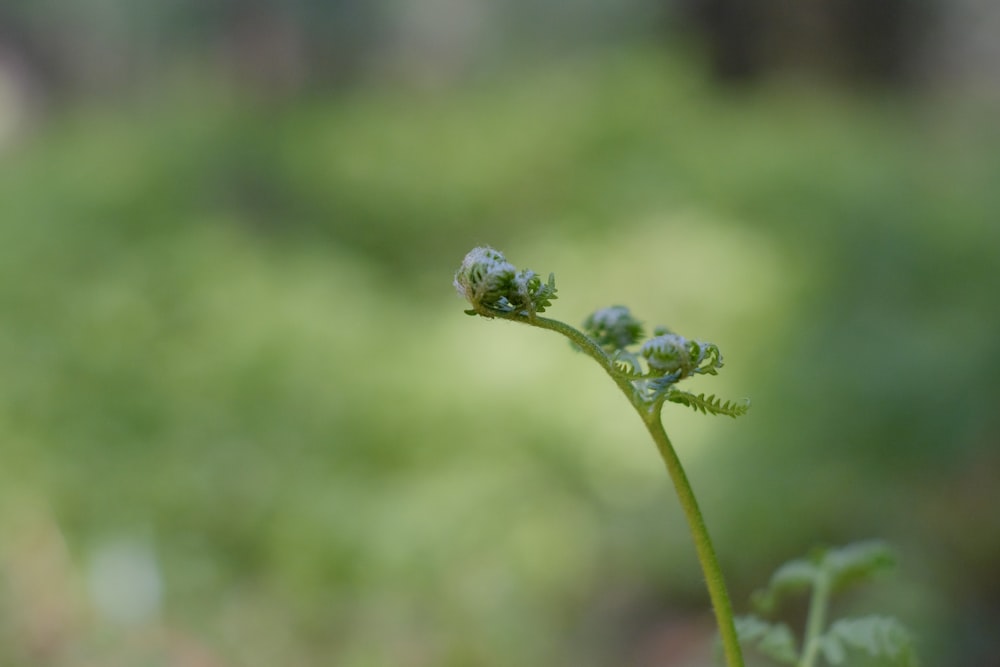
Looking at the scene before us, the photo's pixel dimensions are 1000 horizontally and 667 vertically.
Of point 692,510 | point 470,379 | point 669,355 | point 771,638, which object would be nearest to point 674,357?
point 669,355

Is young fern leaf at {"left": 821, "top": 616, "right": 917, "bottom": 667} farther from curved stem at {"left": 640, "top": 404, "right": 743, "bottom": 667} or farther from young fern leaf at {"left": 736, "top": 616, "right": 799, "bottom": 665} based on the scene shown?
curved stem at {"left": 640, "top": 404, "right": 743, "bottom": 667}

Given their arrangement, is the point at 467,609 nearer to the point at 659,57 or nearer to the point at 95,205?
the point at 95,205

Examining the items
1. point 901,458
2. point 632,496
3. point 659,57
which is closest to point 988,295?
point 901,458

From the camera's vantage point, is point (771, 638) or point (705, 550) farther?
point (771, 638)

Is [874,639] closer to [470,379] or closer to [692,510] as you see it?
[692,510]

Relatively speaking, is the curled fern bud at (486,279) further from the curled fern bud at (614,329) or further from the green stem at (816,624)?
the green stem at (816,624)

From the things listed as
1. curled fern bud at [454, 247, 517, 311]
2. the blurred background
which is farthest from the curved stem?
the blurred background

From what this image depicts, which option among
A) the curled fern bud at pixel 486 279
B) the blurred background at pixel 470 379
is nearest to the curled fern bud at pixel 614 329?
the curled fern bud at pixel 486 279
